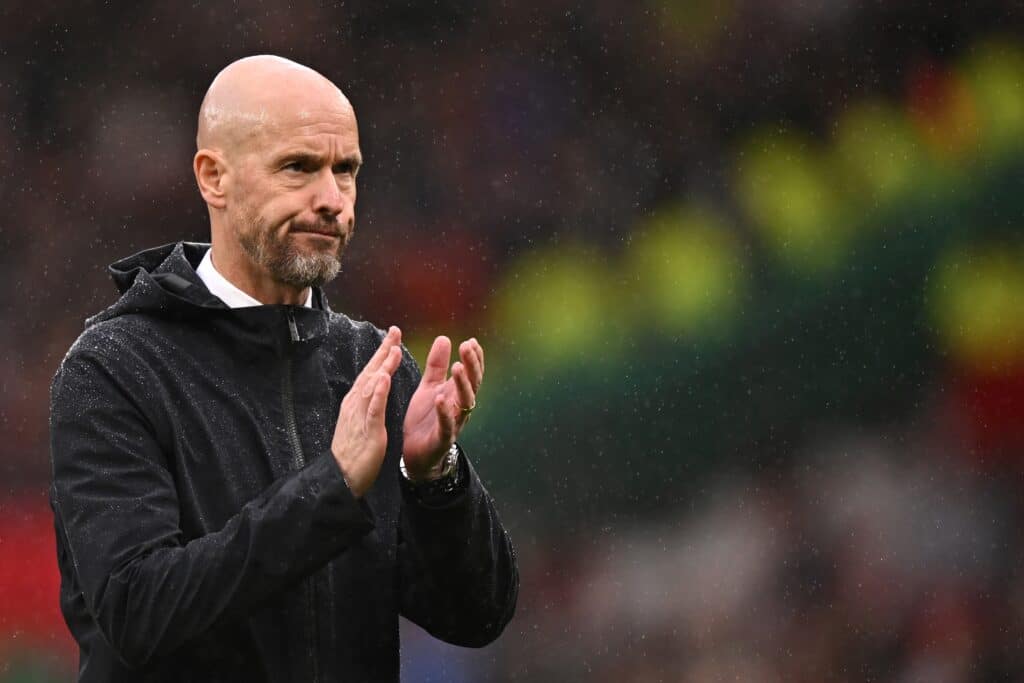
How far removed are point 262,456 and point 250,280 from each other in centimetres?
23

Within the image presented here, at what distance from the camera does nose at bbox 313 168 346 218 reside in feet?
6.14

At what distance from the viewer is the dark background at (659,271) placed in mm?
4793

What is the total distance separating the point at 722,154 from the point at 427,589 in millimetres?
3304

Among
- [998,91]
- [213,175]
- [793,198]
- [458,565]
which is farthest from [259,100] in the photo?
[998,91]

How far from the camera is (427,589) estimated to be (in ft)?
6.16

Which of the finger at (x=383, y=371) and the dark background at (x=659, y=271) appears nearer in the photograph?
the finger at (x=383, y=371)

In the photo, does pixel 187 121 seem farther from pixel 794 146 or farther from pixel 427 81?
pixel 794 146

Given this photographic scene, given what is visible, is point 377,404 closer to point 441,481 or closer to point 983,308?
point 441,481

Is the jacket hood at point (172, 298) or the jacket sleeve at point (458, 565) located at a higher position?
the jacket hood at point (172, 298)

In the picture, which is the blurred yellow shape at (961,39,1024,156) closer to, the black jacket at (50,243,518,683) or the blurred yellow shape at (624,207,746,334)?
the blurred yellow shape at (624,207,746,334)

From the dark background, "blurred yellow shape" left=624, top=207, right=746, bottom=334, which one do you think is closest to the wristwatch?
the dark background

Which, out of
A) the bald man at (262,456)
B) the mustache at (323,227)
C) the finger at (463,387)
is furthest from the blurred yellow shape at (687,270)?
the finger at (463,387)

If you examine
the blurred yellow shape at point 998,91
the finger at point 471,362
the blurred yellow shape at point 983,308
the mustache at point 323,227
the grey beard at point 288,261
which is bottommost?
the finger at point 471,362

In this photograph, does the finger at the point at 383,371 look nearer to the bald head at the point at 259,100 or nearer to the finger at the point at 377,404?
the finger at the point at 377,404
